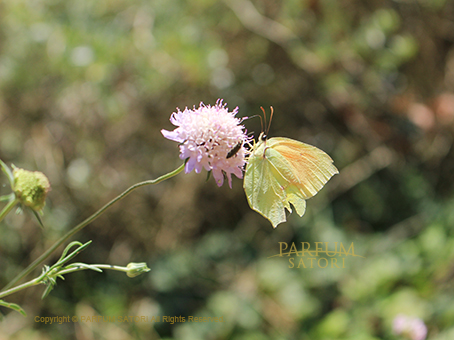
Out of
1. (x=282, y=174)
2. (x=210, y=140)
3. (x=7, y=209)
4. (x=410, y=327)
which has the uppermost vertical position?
(x=210, y=140)

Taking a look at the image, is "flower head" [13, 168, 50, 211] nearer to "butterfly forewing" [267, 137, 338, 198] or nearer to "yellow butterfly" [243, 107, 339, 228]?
"yellow butterfly" [243, 107, 339, 228]

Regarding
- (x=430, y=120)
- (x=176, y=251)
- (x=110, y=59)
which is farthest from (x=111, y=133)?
(x=430, y=120)

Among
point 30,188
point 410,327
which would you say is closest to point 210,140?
point 30,188

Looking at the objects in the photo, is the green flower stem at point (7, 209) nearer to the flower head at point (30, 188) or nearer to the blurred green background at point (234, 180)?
the flower head at point (30, 188)

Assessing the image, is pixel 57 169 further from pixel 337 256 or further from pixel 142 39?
pixel 337 256

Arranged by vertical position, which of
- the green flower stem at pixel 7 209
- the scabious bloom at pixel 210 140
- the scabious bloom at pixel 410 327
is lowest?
the scabious bloom at pixel 410 327

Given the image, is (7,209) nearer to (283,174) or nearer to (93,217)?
(93,217)

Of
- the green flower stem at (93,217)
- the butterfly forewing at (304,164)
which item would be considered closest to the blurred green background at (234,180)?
the butterfly forewing at (304,164)
